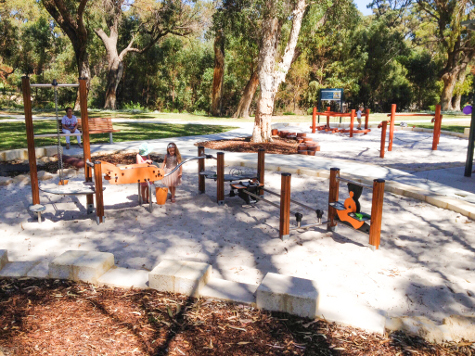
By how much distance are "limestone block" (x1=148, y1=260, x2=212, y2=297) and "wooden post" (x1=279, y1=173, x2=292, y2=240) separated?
6.16 ft

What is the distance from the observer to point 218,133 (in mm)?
16188


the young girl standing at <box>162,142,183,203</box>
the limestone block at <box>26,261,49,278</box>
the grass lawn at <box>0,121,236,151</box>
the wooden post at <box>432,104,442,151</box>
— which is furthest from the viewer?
the wooden post at <box>432,104,442,151</box>

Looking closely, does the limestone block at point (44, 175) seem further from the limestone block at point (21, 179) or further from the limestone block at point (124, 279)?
the limestone block at point (124, 279)

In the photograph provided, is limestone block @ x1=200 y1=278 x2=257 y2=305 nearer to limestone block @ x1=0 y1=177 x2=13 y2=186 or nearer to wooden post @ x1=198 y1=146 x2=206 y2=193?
wooden post @ x1=198 y1=146 x2=206 y2=193

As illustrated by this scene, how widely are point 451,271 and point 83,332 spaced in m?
3.80

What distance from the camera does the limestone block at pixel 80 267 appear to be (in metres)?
3.77

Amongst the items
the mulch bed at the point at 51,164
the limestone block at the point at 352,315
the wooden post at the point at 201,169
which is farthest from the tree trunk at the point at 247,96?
the limestone block at the point at 352,315

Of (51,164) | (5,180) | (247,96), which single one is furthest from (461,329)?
(247,96)

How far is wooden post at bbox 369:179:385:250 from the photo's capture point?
488 cm

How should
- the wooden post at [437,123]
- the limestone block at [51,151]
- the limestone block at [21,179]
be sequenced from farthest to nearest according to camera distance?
the wooden post at [437,123], the limestone block at [51,151], the limestone block at [21,179]

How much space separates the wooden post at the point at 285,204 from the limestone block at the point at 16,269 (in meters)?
2.87

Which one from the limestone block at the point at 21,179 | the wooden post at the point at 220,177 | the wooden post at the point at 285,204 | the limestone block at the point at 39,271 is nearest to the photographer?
the limestone block at the point at 39,271

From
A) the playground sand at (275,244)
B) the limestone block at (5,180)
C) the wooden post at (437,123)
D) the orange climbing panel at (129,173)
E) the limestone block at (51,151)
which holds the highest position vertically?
the wooden post at (437,123)

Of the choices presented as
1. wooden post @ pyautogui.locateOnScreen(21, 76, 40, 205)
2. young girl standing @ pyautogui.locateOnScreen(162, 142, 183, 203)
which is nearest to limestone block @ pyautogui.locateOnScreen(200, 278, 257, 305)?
young girl standing @ pyautogui.locateOnScreen(162, 142, 183, 203)
